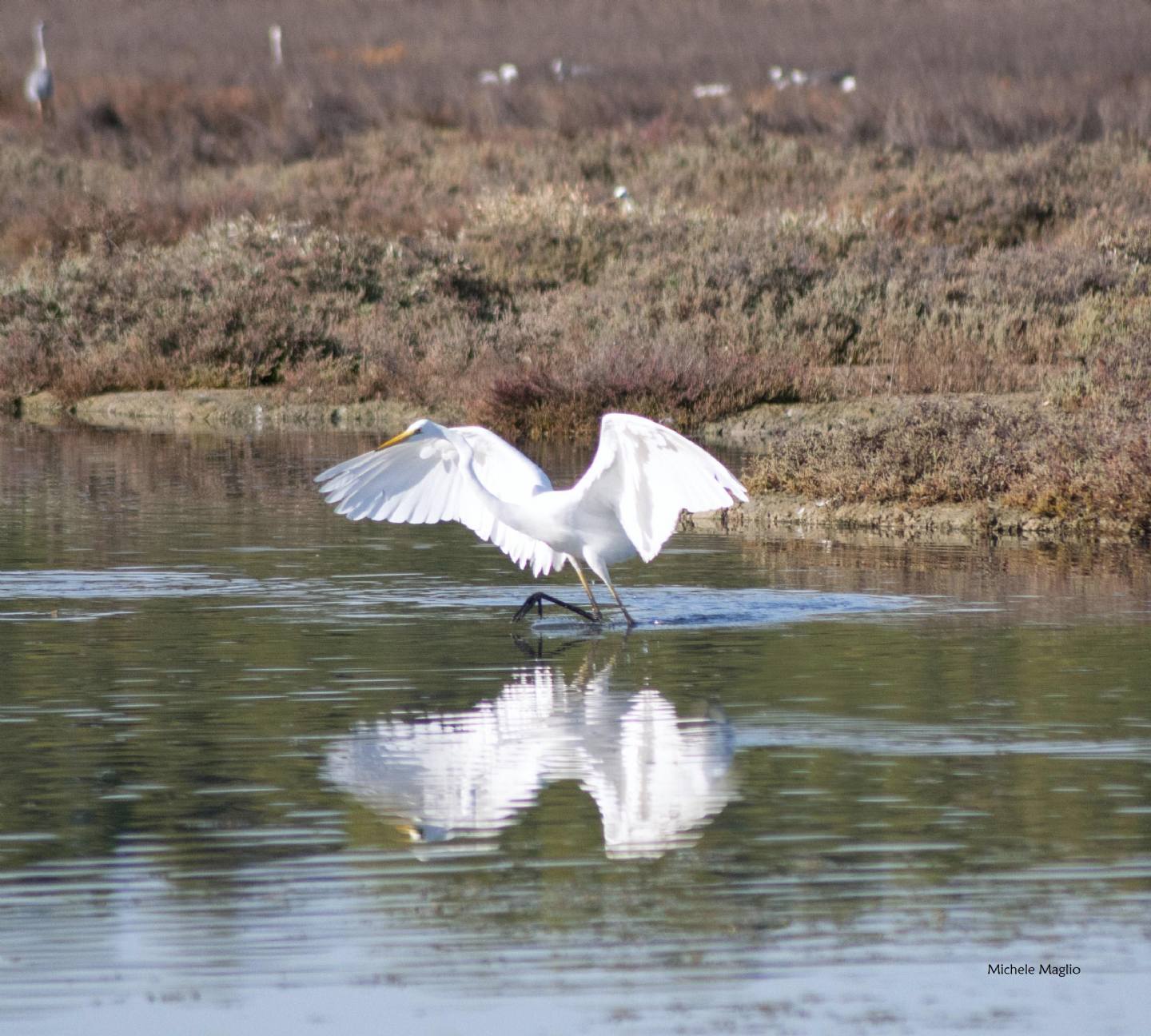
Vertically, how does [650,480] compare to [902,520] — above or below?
above

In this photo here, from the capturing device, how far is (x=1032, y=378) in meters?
21.8

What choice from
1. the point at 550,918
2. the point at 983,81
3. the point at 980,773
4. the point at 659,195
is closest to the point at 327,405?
the point at 659,195

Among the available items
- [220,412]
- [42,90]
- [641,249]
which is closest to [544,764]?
[220,412]

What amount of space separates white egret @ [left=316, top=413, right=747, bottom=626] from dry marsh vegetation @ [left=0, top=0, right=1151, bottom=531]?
442cm

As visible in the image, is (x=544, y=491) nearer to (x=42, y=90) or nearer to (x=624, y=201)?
(x=624, y=201)

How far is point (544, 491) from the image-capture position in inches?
451

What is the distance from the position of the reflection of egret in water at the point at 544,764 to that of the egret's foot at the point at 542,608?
1844 mm

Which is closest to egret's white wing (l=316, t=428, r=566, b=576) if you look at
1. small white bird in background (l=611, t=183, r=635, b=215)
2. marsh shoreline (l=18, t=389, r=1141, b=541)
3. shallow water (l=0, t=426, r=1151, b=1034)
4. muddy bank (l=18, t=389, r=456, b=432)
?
shallow water (l=0, t=426, r=1151, b=1034)

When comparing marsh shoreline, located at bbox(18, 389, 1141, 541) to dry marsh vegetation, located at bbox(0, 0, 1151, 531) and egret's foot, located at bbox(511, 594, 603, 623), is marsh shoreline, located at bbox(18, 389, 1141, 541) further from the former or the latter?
egret's foot, located at bbox(511, 594, 603, 623)

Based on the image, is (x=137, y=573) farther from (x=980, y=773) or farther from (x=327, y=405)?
(x=327, y=405)

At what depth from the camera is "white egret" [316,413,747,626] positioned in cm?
1034

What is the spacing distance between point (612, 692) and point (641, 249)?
66.3 feet

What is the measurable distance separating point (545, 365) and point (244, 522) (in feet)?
25.0

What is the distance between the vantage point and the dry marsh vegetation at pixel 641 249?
2192cm
